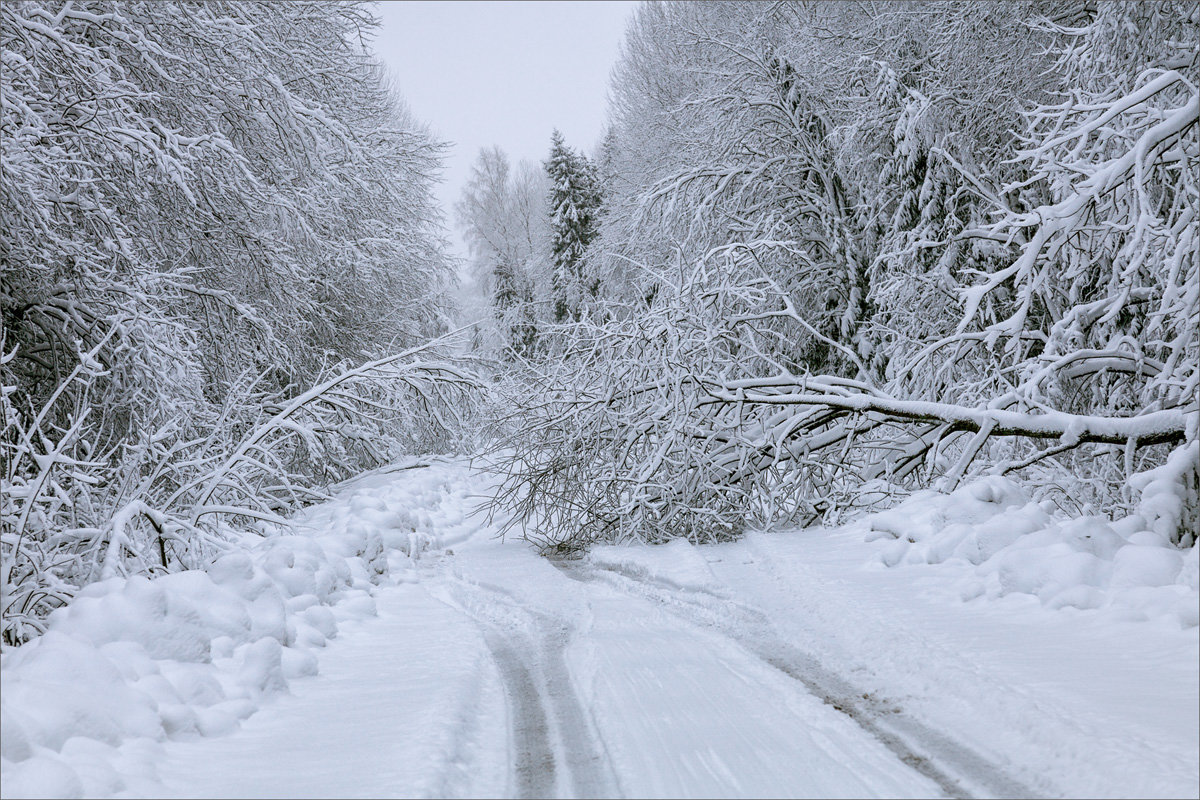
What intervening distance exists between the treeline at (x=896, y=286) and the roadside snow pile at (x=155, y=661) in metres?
A: 3.66

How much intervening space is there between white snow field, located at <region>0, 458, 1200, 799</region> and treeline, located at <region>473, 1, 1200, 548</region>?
1045mm

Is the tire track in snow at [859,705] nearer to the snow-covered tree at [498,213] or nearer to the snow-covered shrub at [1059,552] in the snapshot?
the snow-covered shrub at [1059,552]

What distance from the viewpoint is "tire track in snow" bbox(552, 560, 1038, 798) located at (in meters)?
3.00

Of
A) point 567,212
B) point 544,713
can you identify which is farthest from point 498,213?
point 544,713

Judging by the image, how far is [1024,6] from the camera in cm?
1255

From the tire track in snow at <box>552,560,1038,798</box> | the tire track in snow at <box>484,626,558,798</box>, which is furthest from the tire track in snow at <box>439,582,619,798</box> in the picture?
the tire track in snow at <box>552,560,1038,798</box>

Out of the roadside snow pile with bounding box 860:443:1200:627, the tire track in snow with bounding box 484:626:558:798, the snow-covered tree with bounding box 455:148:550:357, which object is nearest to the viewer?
the tire track in snow with bounding box 484:626:558:798

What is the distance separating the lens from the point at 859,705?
3.81 metres

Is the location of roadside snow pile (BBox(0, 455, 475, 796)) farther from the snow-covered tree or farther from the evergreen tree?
the snow-covered tree

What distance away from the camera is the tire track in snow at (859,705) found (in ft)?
9.84

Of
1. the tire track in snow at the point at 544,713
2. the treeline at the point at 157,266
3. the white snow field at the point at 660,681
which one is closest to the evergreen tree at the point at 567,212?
the treeline at the point at 157,266

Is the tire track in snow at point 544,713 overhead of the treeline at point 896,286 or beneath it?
beneath

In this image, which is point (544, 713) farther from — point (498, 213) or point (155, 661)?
point (498, 213)

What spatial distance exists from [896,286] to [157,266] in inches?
325
